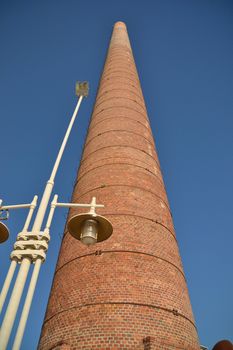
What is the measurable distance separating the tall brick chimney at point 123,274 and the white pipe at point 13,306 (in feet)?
10.2

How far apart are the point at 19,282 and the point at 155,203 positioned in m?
A: 6.19

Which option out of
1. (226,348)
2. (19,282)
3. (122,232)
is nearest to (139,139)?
(122,232)

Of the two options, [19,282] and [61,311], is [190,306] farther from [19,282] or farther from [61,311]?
[19,282]

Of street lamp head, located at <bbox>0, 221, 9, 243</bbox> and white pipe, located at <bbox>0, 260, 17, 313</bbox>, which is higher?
street lamp head, located at <bbox>0, 221, 9, 243</bbox>

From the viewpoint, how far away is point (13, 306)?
2793 millimetres

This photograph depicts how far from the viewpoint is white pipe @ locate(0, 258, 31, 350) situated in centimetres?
263

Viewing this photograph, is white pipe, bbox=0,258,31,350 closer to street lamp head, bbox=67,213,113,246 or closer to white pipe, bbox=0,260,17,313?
white pipe, bbox=0,260,17,313

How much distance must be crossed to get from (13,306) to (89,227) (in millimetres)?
1006

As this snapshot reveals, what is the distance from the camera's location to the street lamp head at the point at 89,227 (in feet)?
10.7

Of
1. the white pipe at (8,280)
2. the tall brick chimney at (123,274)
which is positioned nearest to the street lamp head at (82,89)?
the tall brick chimney at (123,274)

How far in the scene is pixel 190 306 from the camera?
23.5ft

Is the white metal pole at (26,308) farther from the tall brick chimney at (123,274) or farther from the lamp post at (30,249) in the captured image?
the tall brick chimney at (123,274)

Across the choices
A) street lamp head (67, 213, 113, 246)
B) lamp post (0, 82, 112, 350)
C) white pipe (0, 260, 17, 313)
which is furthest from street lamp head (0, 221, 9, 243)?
street lamp head (67, 213, 113, 246)

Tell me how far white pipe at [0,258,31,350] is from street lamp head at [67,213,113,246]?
0.57 metres
